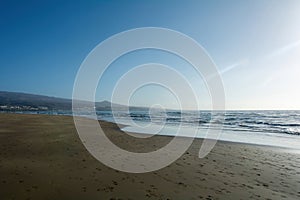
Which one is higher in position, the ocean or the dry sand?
the ocean

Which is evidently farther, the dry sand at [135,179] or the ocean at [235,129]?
the ocean at [235,129]

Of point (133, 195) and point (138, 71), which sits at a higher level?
point (138, 71)

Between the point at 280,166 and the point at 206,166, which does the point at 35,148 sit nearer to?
the point at 206,166

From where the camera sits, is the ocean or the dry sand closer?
the dry sand

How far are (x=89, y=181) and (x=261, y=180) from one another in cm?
654

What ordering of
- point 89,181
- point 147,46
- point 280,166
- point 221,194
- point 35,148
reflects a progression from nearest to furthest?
point 221,194 < point 89,181 < point 280,166 < point 35,148 < point 147,46

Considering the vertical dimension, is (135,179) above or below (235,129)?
below

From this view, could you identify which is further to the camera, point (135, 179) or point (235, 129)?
point (235, 129)

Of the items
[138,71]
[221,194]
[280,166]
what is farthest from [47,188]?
[138,71]

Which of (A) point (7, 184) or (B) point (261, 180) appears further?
(B) point (261, 180)

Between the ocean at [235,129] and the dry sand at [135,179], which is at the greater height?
the ocean at [235,129]

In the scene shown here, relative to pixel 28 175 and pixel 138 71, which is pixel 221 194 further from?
pixel 138 71

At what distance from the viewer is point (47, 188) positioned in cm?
645

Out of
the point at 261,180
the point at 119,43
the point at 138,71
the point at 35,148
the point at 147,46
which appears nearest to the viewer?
the point at 261,180
